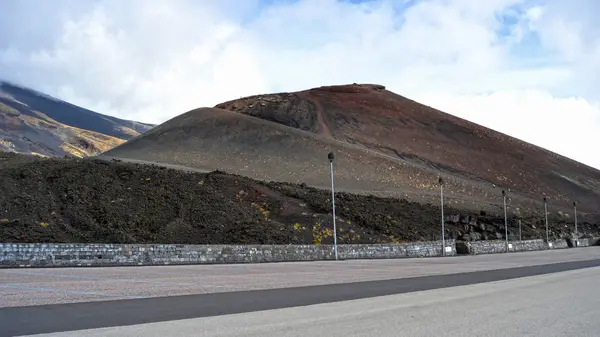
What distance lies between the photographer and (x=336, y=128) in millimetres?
124188

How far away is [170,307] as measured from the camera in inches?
420

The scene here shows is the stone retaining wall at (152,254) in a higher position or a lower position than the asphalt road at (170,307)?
higher

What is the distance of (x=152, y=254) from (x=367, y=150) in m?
82.2

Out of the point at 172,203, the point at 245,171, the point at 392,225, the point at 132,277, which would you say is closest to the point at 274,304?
the point at 132,277

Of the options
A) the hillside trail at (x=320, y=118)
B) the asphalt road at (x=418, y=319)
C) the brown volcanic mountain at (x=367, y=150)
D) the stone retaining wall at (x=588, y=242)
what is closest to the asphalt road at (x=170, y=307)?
the asphalt road at (x=418, y=319)

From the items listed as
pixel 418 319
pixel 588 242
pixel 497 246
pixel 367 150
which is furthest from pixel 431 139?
pixel 418 319

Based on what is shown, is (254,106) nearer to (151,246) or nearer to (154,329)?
(151,246)

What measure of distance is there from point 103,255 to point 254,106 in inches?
4269

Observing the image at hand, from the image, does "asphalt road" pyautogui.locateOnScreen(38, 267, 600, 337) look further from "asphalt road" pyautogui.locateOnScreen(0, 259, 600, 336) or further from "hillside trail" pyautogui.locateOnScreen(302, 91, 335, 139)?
"hillside trail" pyautogui.locateOnScreen(302, 91, 335, 139)

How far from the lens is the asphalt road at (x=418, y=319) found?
8.02 metres

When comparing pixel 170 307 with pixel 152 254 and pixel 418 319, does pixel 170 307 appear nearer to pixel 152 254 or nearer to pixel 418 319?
pixel 418 319

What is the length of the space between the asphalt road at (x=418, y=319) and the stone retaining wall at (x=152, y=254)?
15027 millimetres

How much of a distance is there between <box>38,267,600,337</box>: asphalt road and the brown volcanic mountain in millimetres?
67623

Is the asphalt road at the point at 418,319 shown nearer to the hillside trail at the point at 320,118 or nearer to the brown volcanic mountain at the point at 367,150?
the brown volcanic mountain at the point at 367,150
